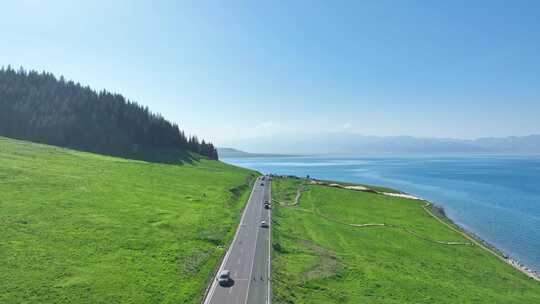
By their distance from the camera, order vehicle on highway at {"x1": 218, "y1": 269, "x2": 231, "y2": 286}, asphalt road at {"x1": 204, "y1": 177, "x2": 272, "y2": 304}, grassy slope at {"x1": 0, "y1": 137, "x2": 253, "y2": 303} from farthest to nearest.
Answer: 1. vehicle on highway at {"x1": 218, "y1": 269, "x2": 231, "y2": 286}
2. asphalt road at {"x1": 204, "y1": 177, "x2": 272, "y2": 304}
3. grassy slope at {"x1": 0, "y1": 137, "x2": 253, "y2": 303}

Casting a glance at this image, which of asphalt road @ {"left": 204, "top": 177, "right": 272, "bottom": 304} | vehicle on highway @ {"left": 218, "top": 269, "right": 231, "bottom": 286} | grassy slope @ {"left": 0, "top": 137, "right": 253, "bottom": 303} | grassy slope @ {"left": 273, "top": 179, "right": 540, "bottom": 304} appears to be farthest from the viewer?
grassy slope @ {"left": 273, "top": 179, "right": 540, "bottom": 304}

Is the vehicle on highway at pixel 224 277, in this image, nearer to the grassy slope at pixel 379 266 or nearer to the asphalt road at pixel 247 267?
the asphalt road at pixel 247 267

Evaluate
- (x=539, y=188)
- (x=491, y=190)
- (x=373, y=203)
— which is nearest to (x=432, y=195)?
(x=491, y=190)

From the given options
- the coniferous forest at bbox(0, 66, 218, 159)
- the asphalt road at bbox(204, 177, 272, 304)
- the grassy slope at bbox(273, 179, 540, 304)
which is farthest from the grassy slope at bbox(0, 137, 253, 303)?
the coniferous forest at bbox(0, 66, 218, 159)

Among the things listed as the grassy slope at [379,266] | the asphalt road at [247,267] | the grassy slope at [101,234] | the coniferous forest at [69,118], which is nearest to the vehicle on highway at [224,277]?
the asphalt road at [247,267]

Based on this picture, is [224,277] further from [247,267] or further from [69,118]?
[69,118]

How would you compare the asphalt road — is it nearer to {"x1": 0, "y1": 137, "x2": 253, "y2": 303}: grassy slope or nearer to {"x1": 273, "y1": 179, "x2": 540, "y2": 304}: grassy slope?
{"x1": 273, "y1": 179, "x2": 540, "y2": 304}: grassy slope

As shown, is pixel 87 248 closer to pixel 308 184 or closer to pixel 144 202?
pixel 144 202
